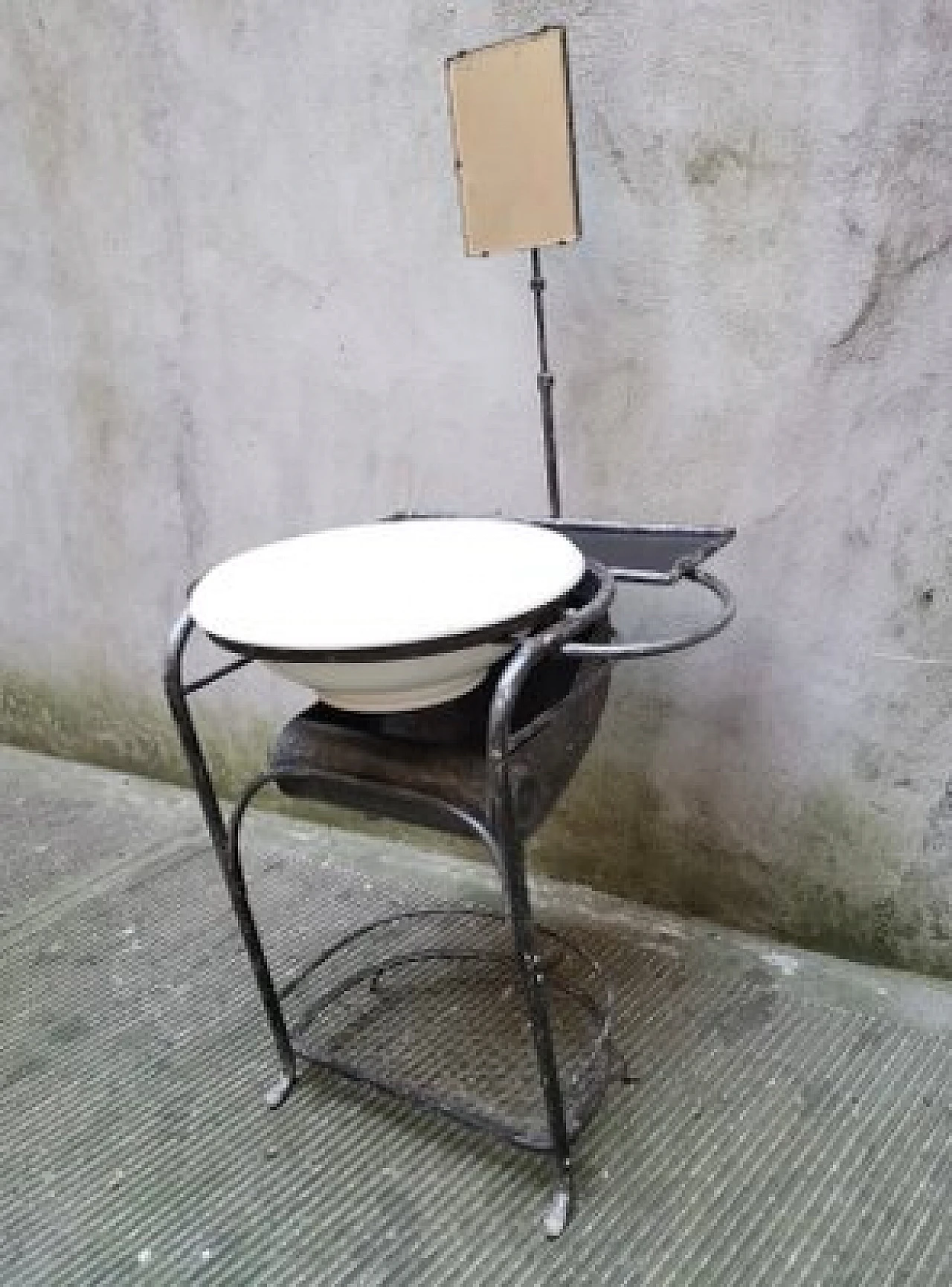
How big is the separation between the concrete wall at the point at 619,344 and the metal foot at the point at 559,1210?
2.12 feet

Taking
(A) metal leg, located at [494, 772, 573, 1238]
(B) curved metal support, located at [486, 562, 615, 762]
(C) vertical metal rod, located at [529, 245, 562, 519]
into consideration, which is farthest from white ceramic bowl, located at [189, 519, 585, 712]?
(C) vertical metal rod, located at [529, 245, 562, 519]

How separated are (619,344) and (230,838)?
3.04ft

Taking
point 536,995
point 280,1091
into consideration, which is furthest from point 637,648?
point 280,1091

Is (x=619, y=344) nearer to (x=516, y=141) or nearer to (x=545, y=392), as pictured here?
(x=545, y=392)

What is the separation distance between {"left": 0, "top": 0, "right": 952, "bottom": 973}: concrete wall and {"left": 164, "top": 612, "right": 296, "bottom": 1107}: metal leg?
2.13ft

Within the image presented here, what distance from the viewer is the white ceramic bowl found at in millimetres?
1169

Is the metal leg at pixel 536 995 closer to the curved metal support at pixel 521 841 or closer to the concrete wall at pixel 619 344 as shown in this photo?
the curved metal support at pixel 521 841

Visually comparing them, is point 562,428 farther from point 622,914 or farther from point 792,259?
point 622,914

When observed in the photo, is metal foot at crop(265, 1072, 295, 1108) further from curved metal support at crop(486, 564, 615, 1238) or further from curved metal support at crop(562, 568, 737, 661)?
curved metal support at crop(562, 568, 737, 661)

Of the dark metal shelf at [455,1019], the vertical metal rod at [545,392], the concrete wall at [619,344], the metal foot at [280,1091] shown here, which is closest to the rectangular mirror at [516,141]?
the vertical metal rod at [545,392]

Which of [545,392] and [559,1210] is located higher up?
[545,392]

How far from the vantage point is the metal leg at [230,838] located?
4.67ft

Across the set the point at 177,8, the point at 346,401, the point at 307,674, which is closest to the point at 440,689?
the point at 307,674

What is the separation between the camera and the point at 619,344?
1.75 meters
